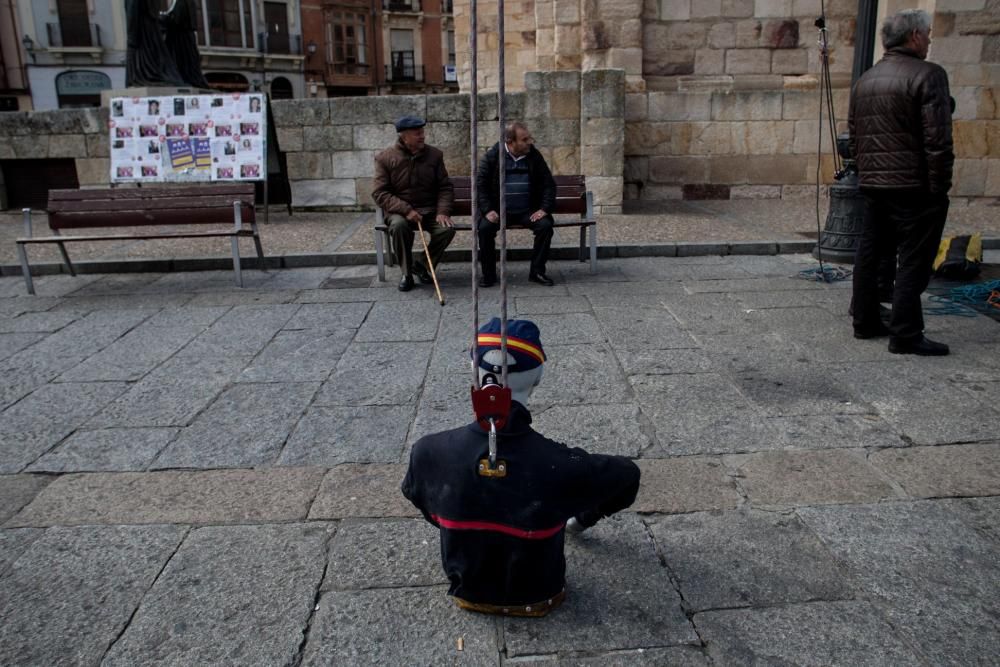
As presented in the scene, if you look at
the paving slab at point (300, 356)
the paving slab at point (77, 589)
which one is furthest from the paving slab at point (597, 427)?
the paving slab at point (77, 589)

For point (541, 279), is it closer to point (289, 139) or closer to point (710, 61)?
point (289, 139)

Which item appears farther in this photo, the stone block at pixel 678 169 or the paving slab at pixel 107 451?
the stone block at pixel 678 169

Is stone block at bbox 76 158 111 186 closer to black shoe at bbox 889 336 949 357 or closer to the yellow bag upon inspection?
the yellow bag

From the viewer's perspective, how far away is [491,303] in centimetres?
611

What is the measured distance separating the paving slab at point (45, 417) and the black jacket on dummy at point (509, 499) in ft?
7.31

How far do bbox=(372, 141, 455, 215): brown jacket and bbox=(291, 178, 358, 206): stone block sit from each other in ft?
13.2

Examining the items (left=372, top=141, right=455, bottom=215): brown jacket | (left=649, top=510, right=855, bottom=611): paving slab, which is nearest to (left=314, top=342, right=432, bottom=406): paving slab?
(left=649, top=510, right=855, bottom=611): paving slab

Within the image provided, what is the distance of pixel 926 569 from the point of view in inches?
96.0

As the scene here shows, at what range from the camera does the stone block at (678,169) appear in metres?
11.0

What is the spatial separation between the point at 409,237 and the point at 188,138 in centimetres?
513

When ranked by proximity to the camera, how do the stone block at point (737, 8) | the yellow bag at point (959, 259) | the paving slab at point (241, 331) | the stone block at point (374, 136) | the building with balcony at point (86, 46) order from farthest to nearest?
the building with balcony at point (86, 46)
the stone block at point (737, 8)
the stone block at point (374, 136)
the yellow bag at point (959, 259)
the paving slab at point (241, 331)

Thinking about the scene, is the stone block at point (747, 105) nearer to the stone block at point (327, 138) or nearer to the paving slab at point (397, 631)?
the stone block at point (327, 138)

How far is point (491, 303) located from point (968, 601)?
419cm

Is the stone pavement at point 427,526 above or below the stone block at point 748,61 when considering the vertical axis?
below
